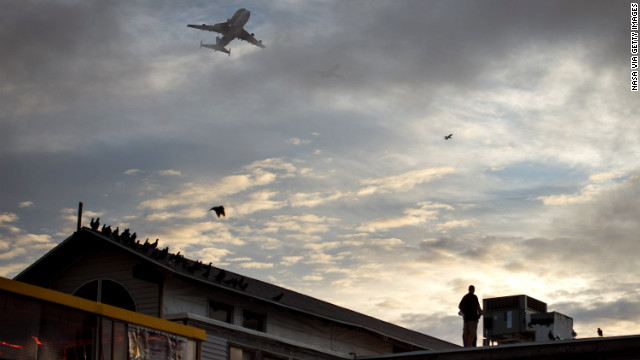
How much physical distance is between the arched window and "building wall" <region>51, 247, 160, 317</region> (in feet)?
0.40

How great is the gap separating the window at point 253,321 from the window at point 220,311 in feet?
1.81

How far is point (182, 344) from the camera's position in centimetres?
2059

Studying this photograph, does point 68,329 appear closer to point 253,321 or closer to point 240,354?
point 240,354

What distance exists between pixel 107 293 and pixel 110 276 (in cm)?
54

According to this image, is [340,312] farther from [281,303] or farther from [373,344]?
[281,303]

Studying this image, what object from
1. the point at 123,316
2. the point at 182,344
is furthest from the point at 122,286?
the point at 123,316

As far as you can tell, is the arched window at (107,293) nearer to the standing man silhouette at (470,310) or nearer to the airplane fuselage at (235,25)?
the standing man silhouette at (470,310)

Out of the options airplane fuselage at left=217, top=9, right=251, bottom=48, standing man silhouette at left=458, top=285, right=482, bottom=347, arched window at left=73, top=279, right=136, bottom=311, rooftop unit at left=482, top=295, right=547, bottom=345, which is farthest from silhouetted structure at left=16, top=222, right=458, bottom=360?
airplane fuselage at left=217, top=9, right=251, bottom=48

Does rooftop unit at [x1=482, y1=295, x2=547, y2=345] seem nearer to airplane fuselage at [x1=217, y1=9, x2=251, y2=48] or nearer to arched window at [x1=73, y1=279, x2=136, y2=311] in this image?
arched window at [x1=73, y1=279, x2=136, y2=311]

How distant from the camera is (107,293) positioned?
27.5m

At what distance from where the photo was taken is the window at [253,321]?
94.4 ft

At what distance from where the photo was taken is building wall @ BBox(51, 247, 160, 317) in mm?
26406

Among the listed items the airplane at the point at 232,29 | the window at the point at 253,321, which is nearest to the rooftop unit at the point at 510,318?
the window at the point at 253,321

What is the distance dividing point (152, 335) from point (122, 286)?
8.03 meters
